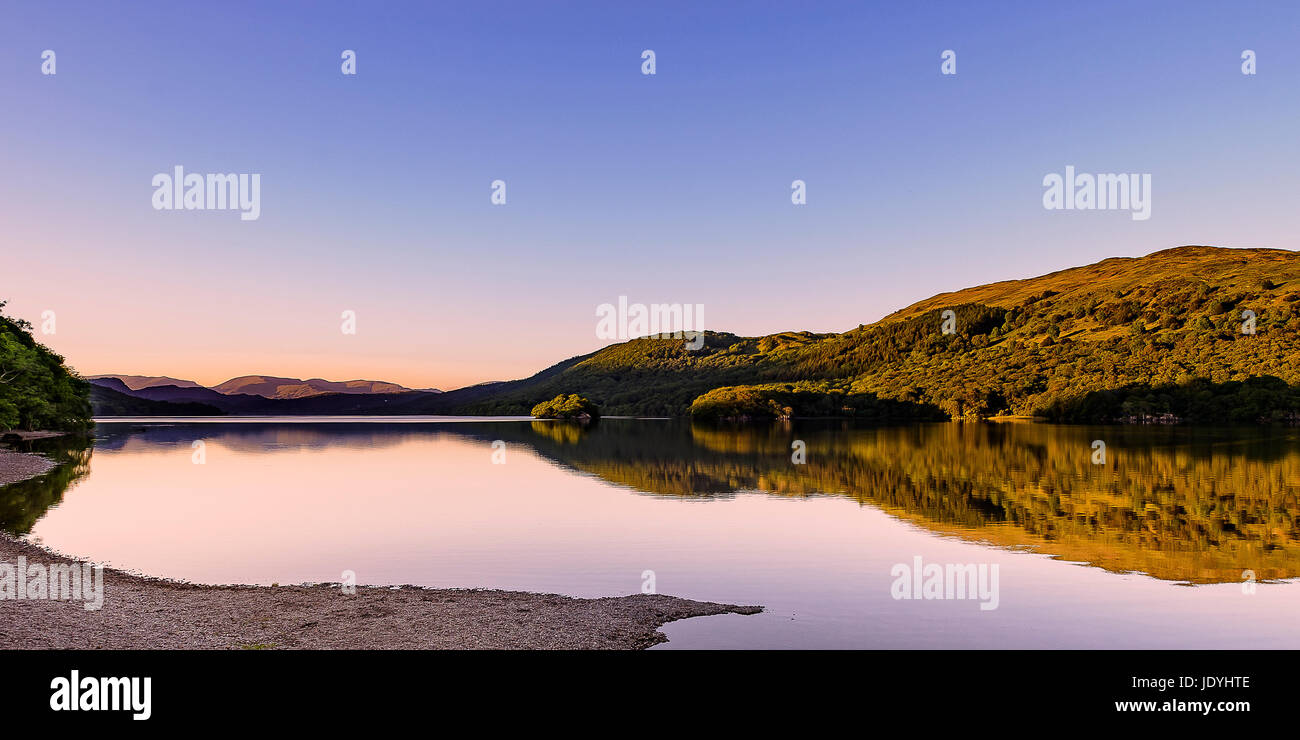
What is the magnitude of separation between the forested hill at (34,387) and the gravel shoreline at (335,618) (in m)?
83.5

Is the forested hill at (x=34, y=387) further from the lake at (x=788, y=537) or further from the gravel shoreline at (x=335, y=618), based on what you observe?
the gravel shoreline at (x=335, y=618)

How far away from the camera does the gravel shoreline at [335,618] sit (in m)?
18.0

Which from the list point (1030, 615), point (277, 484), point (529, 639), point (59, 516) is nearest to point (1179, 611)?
point (1030, 615)

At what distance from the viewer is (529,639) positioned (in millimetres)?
18609

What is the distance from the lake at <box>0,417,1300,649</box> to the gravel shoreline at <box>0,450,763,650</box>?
214 centimetres

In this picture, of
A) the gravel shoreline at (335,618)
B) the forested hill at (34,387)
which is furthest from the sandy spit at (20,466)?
the gravel shoreline at (335,618)

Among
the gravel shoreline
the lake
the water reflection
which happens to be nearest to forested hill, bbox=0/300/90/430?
the water reflection

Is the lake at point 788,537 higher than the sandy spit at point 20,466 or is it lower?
lower

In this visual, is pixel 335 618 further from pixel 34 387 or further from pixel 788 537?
pixel 34 387

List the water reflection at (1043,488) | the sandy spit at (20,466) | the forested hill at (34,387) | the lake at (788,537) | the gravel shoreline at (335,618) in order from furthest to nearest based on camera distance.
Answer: the forested hill at (34,387)
the sandy spit at (20,466)
the water reflection at (1043,488)
the lake at (788,537)
the gravel shoreline at (335,618)

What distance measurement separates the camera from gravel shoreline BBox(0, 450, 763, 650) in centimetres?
1805

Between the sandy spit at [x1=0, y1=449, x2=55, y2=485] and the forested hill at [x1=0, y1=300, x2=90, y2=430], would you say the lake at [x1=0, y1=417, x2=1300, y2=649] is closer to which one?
the sandy spit at [x1=0, y1=449, x2=55, y2=485]
